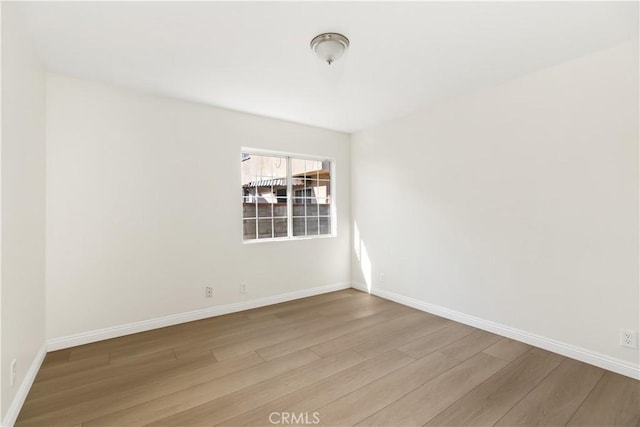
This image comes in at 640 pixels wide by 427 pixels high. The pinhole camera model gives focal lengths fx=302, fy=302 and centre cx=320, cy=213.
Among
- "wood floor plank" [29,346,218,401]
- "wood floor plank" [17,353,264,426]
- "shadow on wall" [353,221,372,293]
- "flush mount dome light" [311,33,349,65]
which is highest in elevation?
"flush mount dome light" [311,33,349,65]

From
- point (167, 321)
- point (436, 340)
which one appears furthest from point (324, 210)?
point (167, 321)

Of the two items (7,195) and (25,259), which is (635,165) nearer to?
(7,195)

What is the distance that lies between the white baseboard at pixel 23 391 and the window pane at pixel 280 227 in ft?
8.29

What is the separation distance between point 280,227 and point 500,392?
2.98 meters

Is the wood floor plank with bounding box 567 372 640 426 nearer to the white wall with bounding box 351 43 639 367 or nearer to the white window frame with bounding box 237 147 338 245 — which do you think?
the white wall with bounding box 351 43 639 367

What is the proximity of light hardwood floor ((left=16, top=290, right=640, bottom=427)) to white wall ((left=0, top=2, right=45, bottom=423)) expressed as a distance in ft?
1.29

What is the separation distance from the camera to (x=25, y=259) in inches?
80.1

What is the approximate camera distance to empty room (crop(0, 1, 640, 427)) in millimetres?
1915

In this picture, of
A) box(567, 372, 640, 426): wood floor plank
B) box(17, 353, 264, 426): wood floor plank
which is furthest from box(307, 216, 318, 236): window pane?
box(567, 372, 640, 426): wood floor plank

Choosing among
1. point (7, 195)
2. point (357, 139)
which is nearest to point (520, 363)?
point (357, 139)

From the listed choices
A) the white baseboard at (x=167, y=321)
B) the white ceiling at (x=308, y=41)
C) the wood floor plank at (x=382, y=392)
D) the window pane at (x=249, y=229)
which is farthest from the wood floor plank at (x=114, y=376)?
the white ceiling at (x=308, y=41)

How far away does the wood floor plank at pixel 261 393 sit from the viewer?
1.80m

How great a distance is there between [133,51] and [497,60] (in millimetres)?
2944

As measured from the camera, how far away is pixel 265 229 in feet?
13.4
